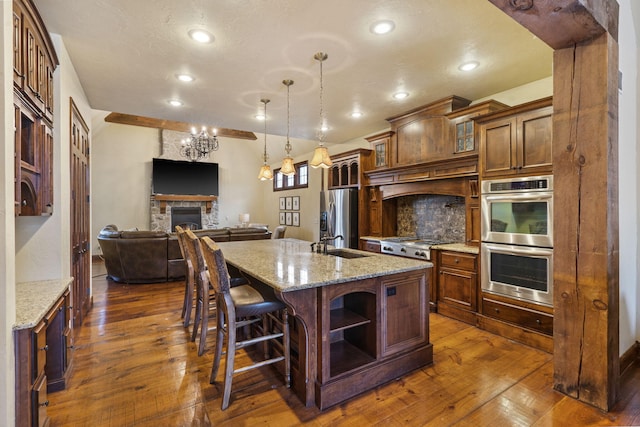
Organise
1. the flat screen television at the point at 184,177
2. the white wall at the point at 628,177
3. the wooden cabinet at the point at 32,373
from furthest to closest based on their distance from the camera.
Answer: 1. the flat screen television at the point at 184,177
2. the white wall at the point at 628,177
3. the wooden cabinet at the point at 32,373

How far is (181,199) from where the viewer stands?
877cm

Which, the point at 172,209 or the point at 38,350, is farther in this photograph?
the point at 172,209

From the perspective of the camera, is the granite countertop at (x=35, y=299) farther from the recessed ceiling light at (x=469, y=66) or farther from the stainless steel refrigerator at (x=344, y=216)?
the recessed ceiling light at (x=469, y=66)

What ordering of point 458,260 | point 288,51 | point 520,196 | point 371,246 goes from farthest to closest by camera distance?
point 371,246 < point 458,260 < point 520,196 < point 288,51

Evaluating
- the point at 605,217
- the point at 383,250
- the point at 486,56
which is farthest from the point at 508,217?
the point at 383,250

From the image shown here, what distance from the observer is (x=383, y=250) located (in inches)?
172

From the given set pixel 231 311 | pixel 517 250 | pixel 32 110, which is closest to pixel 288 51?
pixel 32 110

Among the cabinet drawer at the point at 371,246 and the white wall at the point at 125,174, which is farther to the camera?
the white wall at the point at 125,174

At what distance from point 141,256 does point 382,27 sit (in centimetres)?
491

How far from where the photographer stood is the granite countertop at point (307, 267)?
186cm

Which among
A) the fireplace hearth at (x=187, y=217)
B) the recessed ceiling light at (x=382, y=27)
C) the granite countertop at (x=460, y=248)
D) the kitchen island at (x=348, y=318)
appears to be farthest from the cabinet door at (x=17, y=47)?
the fireplace hearth at (x=187, y=217)

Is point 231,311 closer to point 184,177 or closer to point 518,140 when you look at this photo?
point 518,140

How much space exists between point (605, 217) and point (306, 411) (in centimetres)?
217

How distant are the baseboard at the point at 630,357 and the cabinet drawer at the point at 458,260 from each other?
1.25 m
